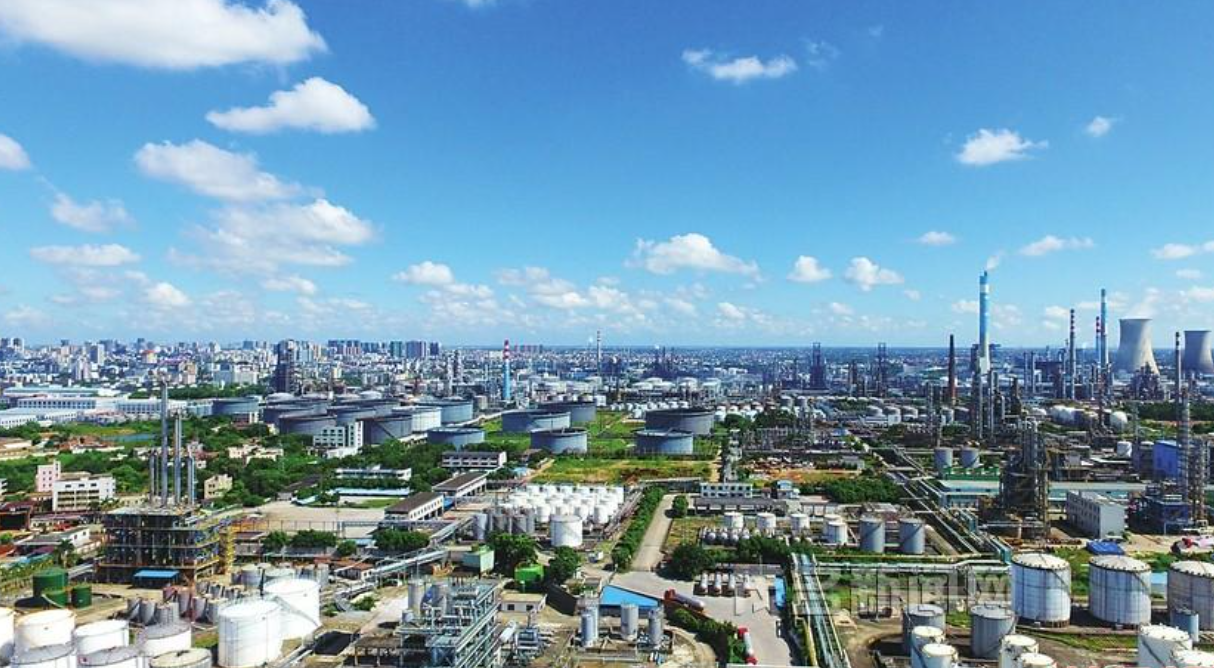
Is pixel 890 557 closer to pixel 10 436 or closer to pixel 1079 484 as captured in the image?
pixel 1079 484

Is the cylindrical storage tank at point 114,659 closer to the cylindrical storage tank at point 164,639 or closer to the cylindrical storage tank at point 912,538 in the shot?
the cylindrical storage tank at point 164,639

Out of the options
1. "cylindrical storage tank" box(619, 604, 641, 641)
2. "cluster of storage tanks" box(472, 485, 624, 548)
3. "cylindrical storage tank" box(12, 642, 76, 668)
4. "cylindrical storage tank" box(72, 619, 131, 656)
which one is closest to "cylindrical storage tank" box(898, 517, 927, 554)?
"cluster of storage tanks" box(472, 485, 624, 548)

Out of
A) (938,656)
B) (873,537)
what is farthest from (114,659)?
(873,537)

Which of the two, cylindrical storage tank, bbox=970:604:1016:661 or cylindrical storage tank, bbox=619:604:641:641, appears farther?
cylindrical storage tank, bbox=619:604:641:641

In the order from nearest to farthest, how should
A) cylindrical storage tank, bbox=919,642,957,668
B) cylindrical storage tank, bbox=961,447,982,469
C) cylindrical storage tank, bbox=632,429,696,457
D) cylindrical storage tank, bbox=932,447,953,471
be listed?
1. cylindrical storage tank, bbox=919,642,957,668
2. cylindrical storage tank, bbox=932,447,953,471
3. cylindrical storage tank, bbox=961,447,982,469
4. cylindrical storage tank, bbox=632,429,696,457

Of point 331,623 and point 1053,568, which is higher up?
point 1053,568

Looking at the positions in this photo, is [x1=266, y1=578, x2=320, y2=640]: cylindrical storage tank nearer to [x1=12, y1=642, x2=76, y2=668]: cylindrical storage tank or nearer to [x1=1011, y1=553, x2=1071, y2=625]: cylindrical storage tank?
[x1=12, y1=642, x2=76, y2=668]: cylindrical storage tank

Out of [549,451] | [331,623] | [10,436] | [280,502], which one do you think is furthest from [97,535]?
[10,436]

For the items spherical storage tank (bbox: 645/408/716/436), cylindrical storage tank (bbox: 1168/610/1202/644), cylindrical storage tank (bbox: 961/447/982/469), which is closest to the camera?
cylindrical storage tank (bbox: 1168/610/1202/644)
